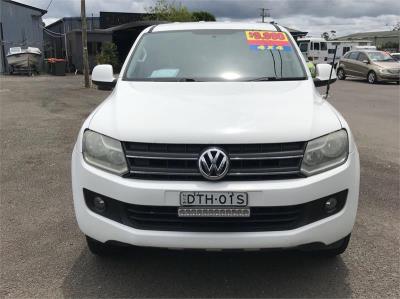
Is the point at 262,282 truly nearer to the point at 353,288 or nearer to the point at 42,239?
the point at 353,288

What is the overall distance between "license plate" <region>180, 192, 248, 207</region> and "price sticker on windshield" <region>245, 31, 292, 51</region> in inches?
82.3

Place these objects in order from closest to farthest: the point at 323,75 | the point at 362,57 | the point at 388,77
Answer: the point at 323,75
the point at 388,77
the point at 362,57

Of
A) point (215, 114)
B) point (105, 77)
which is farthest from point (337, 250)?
point (105, 77)

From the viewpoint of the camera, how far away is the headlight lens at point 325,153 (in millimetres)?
2969

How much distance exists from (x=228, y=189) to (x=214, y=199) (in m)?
0.10

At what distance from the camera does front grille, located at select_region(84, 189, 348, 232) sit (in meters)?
2.92

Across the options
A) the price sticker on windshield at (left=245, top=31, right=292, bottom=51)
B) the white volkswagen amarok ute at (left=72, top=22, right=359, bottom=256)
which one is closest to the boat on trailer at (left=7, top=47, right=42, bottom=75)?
the price sticker on windshield at (left=245, top=31, right=292, bottom=51)

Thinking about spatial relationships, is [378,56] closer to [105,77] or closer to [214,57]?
[214,57]

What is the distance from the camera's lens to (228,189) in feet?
9.36

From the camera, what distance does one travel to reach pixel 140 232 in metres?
2.95

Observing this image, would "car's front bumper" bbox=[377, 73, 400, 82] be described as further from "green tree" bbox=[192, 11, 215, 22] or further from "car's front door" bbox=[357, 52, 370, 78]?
"green tree" bbox=[192, 11, 215, 22]

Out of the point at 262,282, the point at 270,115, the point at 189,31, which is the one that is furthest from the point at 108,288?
the point at 189,31

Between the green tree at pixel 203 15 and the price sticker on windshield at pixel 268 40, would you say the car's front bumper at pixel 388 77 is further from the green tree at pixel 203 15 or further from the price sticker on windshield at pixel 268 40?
the green tree at pixel 203 15

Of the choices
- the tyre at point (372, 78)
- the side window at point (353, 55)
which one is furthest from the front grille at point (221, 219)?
the side window at point (353, 55)
